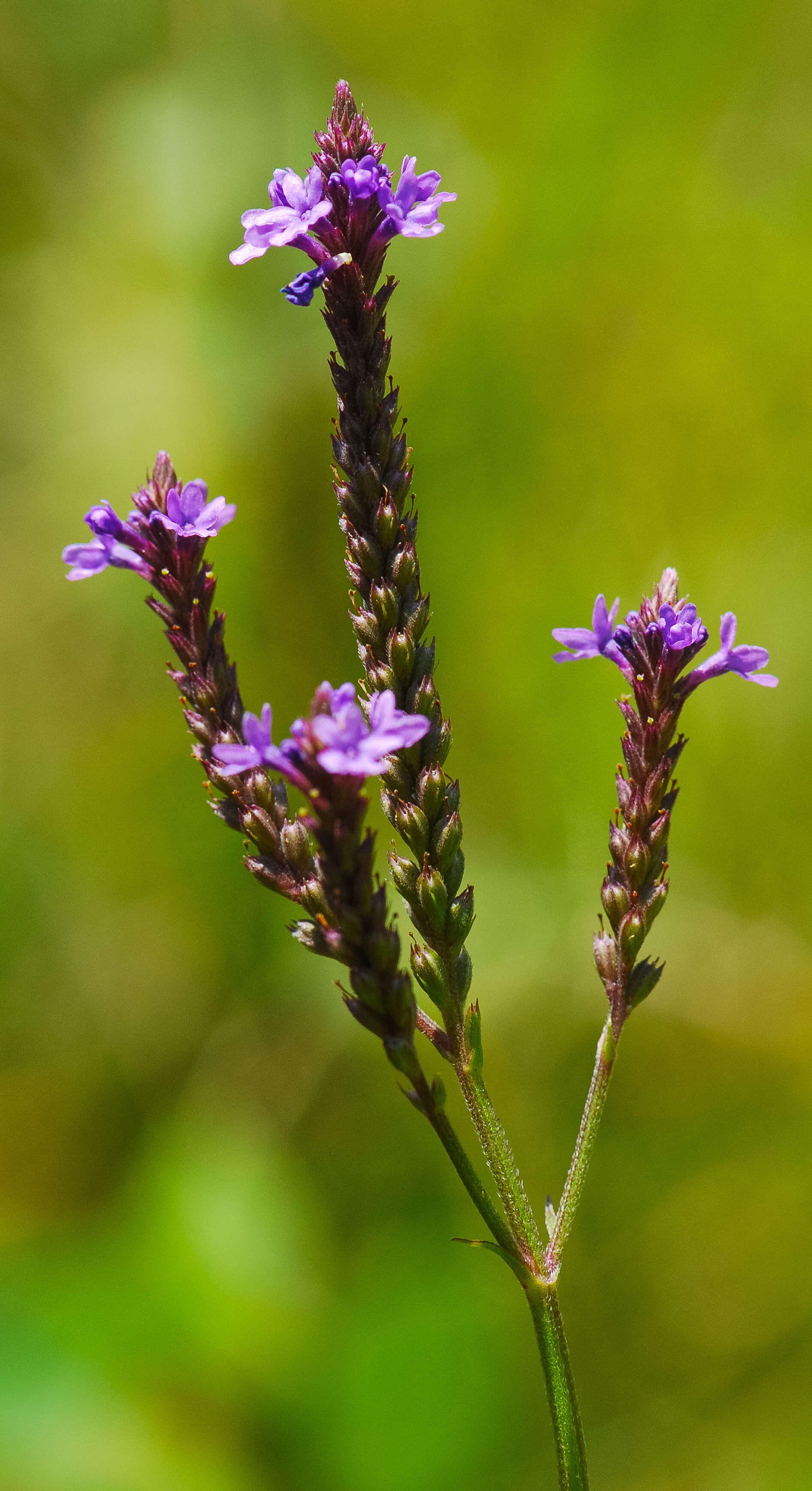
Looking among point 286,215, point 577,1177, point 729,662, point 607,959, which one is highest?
point 286,215

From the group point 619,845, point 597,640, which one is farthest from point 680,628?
point 619,845

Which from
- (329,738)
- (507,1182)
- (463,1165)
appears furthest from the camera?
(507,1182)

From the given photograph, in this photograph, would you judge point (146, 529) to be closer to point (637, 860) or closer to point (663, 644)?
point (663, 644)

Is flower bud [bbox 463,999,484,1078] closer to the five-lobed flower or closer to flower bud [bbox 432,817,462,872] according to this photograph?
flower bud [bbox 432,817,462,872]

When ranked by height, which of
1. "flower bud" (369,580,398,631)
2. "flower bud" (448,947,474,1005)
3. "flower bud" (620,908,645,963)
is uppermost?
"flower bud" (369,580,398,631)

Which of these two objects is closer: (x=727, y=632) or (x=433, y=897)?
(x=433, y=897)

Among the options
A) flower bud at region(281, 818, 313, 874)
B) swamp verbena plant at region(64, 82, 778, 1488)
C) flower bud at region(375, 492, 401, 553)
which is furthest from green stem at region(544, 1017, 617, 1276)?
flower bud at region(375, 492, 401, 553)

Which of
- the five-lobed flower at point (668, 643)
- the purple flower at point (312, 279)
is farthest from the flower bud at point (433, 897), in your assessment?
the purple flower at point (312, 279)
